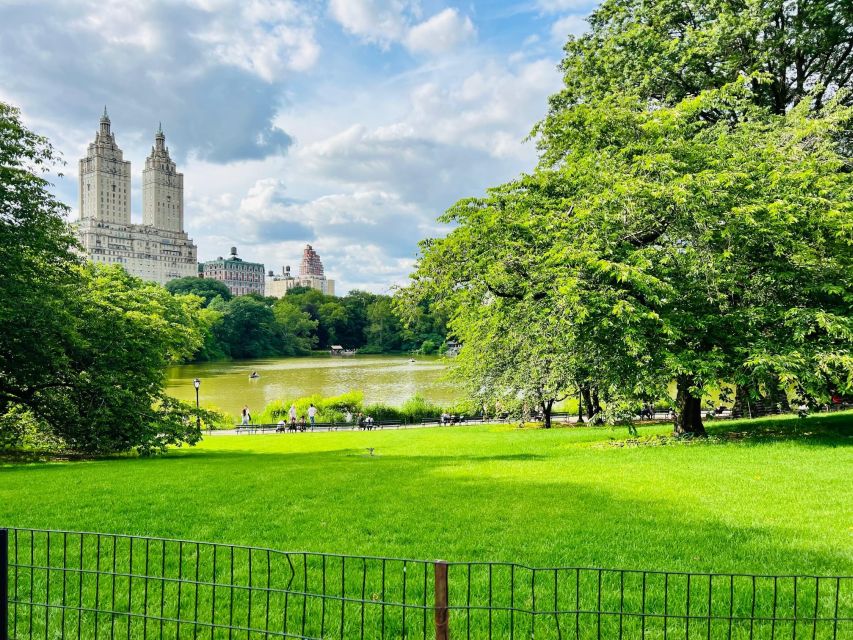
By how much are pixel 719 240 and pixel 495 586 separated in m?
11.7

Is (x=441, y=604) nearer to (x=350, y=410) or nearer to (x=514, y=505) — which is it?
(x=514, y=505)

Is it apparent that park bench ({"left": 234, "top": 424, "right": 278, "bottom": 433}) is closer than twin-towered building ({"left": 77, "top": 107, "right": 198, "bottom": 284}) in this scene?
Yes

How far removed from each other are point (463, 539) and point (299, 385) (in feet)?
167

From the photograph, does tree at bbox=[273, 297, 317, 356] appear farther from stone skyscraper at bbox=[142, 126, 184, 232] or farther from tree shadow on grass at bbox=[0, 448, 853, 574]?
tree shadow on grass at bbox=[0, 448, 853, 574]

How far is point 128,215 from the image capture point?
182125mm

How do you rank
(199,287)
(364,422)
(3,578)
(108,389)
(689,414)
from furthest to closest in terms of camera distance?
(199,287) → (364,422) → (108,389) → (689,414) → (3,578)

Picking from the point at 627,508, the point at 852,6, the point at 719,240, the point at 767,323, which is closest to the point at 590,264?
the point at 719,240

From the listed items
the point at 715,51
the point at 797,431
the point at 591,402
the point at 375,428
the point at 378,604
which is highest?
the point at 715,51

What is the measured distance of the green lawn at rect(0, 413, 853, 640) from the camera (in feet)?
15.2

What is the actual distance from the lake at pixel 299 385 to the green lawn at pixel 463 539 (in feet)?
80.7

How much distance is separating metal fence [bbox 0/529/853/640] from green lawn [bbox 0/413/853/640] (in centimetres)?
2

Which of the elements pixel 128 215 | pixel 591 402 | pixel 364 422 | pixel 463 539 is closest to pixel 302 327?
pixel 364 422

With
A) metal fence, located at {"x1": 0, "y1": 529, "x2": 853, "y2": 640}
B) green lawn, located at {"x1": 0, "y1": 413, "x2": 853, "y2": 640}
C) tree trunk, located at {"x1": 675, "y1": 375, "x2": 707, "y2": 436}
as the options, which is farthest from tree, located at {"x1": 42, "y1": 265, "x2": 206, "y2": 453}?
tree trunk, located at {"x1": 675, "y1": 375, "x2": 707, "y2": 436}

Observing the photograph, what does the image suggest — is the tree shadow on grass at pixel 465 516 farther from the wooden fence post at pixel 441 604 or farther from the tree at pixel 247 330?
the tree at pixel 247 330
